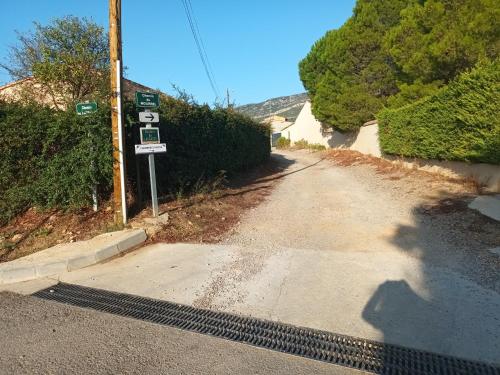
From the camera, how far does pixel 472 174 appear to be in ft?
31.3

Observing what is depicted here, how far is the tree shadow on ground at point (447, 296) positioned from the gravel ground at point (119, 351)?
905 mm

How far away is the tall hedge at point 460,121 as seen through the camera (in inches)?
324

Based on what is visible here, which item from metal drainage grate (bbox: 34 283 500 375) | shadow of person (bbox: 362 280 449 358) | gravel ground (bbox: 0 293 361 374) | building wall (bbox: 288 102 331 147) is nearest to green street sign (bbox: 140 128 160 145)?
metal drainage grate (bbox: 34 283 500 375)

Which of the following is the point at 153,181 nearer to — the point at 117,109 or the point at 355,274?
the point at 117,109

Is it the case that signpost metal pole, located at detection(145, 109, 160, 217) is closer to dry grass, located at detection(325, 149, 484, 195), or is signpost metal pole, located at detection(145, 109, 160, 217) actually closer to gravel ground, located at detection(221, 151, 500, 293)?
gravel ground, located at detection(221, 151, 500, 293)

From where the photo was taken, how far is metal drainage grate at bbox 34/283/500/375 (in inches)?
116

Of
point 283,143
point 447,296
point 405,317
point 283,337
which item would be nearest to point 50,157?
point 283,337

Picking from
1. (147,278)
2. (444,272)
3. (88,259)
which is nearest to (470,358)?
(444,272)

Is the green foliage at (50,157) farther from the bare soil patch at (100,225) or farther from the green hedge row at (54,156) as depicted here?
the bare soil patch at (100,225)

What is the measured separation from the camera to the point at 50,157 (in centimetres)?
752

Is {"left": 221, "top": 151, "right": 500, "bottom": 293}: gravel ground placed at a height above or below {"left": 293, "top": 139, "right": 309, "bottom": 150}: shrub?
below

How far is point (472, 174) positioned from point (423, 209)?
2762 mm

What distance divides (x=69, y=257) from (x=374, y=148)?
16.3 metres

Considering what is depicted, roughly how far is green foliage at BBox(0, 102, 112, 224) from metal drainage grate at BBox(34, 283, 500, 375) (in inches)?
123
